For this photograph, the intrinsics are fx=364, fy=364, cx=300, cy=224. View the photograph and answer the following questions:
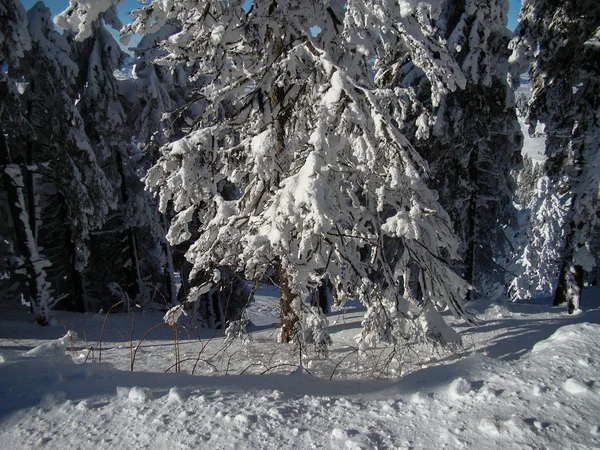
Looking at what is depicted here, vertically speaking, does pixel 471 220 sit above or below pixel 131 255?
above

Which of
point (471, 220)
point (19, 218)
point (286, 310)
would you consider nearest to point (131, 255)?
point (19, 218)

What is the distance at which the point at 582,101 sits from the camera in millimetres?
9727

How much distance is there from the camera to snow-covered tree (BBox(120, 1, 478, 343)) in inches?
164

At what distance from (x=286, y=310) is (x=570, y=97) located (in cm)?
974

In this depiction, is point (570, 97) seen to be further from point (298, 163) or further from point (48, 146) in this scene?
point (48, 146)

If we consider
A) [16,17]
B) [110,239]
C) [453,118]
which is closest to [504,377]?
[453,118]

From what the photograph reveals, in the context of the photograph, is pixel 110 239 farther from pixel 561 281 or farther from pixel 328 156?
pixel 561 281

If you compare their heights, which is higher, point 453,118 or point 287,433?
point 453,118

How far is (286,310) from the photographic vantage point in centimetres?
582

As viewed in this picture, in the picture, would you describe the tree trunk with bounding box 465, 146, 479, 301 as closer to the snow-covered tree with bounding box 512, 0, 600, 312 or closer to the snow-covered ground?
the snow-covered tree with bounding box 512, 0, 600, 312

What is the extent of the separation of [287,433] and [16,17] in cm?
1167

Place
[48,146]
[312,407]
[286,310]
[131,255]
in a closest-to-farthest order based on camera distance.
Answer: [312,407]
[286,310]
[48,146]
[131,255]

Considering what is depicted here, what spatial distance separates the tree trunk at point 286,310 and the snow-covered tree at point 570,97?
8.52 m

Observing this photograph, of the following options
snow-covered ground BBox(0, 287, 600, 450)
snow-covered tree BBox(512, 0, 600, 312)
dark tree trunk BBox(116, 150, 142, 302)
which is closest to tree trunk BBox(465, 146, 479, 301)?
snow-covered tree BBox(512, 0, 600, 312)
